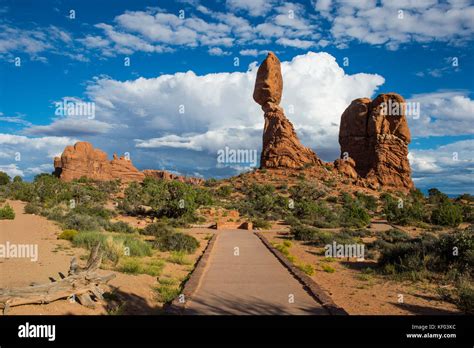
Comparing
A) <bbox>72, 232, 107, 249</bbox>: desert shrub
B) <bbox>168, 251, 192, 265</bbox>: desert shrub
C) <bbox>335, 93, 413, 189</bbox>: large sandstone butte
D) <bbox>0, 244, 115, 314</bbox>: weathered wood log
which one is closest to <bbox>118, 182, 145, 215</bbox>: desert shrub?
<bbox>72, 232, 107, 249</bbox>: desert shrub

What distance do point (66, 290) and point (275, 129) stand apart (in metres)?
57.9

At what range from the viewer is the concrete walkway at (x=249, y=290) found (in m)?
7.74

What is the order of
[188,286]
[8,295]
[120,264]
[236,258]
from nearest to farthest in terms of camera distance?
[8,295] < [188,286] < [120,264] < [236,258]

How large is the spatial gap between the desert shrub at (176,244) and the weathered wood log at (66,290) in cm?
851

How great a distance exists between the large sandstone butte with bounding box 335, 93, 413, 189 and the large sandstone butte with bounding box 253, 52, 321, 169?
8159 mm

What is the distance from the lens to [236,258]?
573 inches

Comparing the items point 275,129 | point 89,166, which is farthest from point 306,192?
point 89,166

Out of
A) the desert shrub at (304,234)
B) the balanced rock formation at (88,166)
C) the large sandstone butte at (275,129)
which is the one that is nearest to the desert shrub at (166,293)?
the desert shrub at (304,234)

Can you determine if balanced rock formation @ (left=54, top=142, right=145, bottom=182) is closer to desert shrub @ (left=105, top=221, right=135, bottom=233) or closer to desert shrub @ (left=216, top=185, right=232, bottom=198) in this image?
desert shrub @ (left=216, top=185, right=232, bottom=198)

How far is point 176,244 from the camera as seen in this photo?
1705cm

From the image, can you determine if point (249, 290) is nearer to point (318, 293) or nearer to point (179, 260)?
point (318, 293)

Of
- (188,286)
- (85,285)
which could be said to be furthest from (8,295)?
(188,286)
